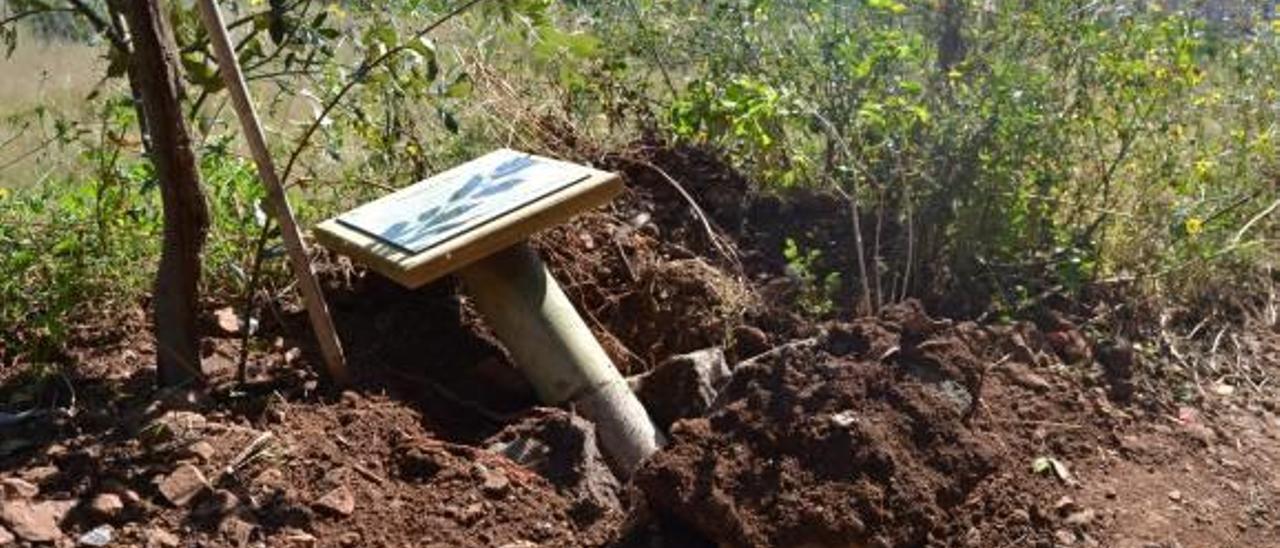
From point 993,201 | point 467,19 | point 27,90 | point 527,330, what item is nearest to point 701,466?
point 527,330

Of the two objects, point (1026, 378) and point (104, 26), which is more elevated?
point (104, 26)

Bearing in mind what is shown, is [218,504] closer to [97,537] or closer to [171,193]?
[97,537]

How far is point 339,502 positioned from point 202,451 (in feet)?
1.04

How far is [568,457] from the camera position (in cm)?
306

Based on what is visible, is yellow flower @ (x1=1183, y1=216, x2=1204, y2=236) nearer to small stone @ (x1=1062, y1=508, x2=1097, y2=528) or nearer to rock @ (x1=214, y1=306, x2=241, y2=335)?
small stone @ (x1=1062, y1=508, x2=1097, y2=528)

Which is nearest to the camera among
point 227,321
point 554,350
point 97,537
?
point 97,537

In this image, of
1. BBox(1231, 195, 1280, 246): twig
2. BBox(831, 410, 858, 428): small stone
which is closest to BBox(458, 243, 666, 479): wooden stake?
BBox(831, 410, 858, 428): small stone

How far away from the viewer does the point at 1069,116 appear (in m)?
4.02

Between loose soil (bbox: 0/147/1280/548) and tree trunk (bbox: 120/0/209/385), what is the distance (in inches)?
5.0

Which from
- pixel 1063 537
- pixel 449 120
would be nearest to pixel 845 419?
pixel 1063 537

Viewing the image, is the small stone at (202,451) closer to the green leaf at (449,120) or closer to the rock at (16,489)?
the rock at (16,489)

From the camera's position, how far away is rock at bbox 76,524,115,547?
262cm

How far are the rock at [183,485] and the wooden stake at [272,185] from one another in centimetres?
47

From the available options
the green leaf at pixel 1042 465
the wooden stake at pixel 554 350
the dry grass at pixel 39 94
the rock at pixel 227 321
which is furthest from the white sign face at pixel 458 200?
the green leaf at pixel 1042 465
